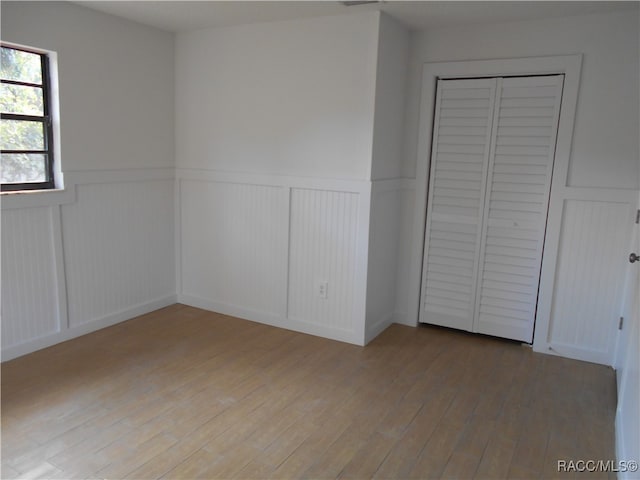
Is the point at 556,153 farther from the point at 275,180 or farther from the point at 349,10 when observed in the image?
the point at 275,180

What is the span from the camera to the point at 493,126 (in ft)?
11.6

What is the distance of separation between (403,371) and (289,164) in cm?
170

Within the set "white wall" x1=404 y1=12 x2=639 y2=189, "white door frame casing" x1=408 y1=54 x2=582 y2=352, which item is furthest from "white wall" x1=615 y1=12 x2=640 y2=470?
"white door frame casing" x1=408 y1=54 x2=582 y2=352

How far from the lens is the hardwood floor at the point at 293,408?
223 centimetres

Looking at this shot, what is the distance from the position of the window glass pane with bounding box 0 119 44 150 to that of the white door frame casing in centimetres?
268

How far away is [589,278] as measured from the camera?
3346 mm

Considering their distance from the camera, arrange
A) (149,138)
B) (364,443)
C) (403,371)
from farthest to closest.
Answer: (149,138), (403,371), (364,443)

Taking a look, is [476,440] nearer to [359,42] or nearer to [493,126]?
[493,126]

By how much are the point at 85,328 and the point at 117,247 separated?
64 centimetres

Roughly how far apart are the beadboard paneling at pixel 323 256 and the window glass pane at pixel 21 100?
179 centimetres

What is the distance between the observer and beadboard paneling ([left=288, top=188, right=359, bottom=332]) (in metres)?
3.55

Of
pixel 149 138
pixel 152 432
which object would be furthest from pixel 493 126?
pixel 152 432

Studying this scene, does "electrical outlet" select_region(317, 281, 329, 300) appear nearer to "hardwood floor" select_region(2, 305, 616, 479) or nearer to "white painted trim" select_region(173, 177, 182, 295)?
"hardwood floor" select_region(2, 305, 616, 479)

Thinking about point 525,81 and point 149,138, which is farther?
point 149,138
